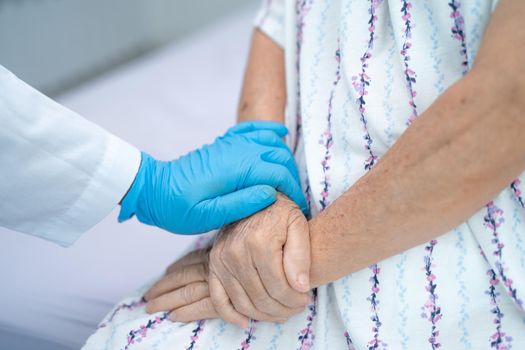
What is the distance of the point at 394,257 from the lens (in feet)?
2.87

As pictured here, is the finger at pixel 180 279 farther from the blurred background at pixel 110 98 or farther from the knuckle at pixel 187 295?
the blurred background at pixel 110 98

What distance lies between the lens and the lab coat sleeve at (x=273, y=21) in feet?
4.07

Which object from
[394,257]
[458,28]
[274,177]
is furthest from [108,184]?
[458,28]

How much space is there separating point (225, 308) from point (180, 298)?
104mm

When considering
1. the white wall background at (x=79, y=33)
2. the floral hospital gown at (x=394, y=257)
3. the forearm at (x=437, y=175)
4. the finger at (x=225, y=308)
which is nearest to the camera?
the forearm at (x=437, y=175)

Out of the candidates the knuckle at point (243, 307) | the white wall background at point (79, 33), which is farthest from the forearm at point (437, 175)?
the white wall background at point (79, 33)

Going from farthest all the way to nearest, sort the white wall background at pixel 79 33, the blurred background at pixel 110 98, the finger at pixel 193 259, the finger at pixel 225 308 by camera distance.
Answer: the white wall background at pixel 79 33 < the blurred background at pixel 110 98 < the finger at pixel 193 259 < the finger at pixel 225 308

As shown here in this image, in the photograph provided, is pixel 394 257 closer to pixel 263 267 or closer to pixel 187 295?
pixel 263 267

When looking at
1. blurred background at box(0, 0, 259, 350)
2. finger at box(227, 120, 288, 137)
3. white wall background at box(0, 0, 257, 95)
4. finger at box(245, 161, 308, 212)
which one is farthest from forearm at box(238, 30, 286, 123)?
white wall background at box(0, 0, 257, 95)

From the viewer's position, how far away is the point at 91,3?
2846 mm

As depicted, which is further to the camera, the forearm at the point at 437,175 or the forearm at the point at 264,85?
the forearm at the point at 264,85

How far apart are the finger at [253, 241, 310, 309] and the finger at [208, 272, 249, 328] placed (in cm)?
8

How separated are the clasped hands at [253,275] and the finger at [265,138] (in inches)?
4.2

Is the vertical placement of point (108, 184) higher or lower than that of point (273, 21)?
lower
